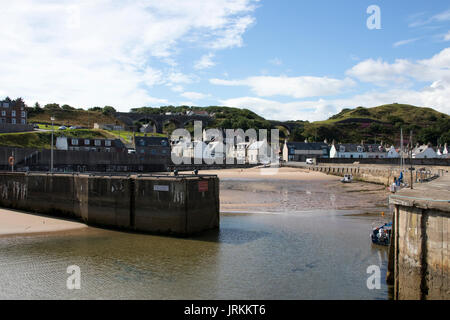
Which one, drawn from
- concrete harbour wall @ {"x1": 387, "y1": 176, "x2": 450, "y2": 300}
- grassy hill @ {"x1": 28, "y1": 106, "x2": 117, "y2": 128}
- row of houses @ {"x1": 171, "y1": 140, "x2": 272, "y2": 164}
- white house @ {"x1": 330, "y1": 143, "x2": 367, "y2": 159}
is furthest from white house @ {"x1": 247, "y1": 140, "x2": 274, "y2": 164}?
concrete harbour wall @ {"x1": 387, "y1": 176, "x2": 450, "y2": 300}

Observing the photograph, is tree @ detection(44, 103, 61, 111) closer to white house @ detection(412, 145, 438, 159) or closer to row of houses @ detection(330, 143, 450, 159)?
row of houses @ detection(330, 143, 450, 159)

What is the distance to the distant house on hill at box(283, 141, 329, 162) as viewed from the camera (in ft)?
384

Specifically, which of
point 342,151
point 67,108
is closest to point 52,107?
point 67,108

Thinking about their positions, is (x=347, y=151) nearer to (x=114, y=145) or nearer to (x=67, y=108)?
(x=114, y=145)

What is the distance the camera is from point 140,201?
23031mm

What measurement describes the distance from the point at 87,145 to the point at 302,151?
65.6 m

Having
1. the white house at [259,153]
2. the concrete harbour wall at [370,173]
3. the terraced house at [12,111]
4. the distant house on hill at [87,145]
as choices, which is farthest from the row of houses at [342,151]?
the terraced house at [12,111]

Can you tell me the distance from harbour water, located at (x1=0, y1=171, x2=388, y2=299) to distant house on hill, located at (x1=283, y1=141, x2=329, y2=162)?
92412mm

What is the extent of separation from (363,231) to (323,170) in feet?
205

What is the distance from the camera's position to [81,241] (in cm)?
2095

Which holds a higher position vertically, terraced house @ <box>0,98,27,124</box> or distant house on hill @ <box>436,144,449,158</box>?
terraced house @ <box>0,98,27,124</box>
